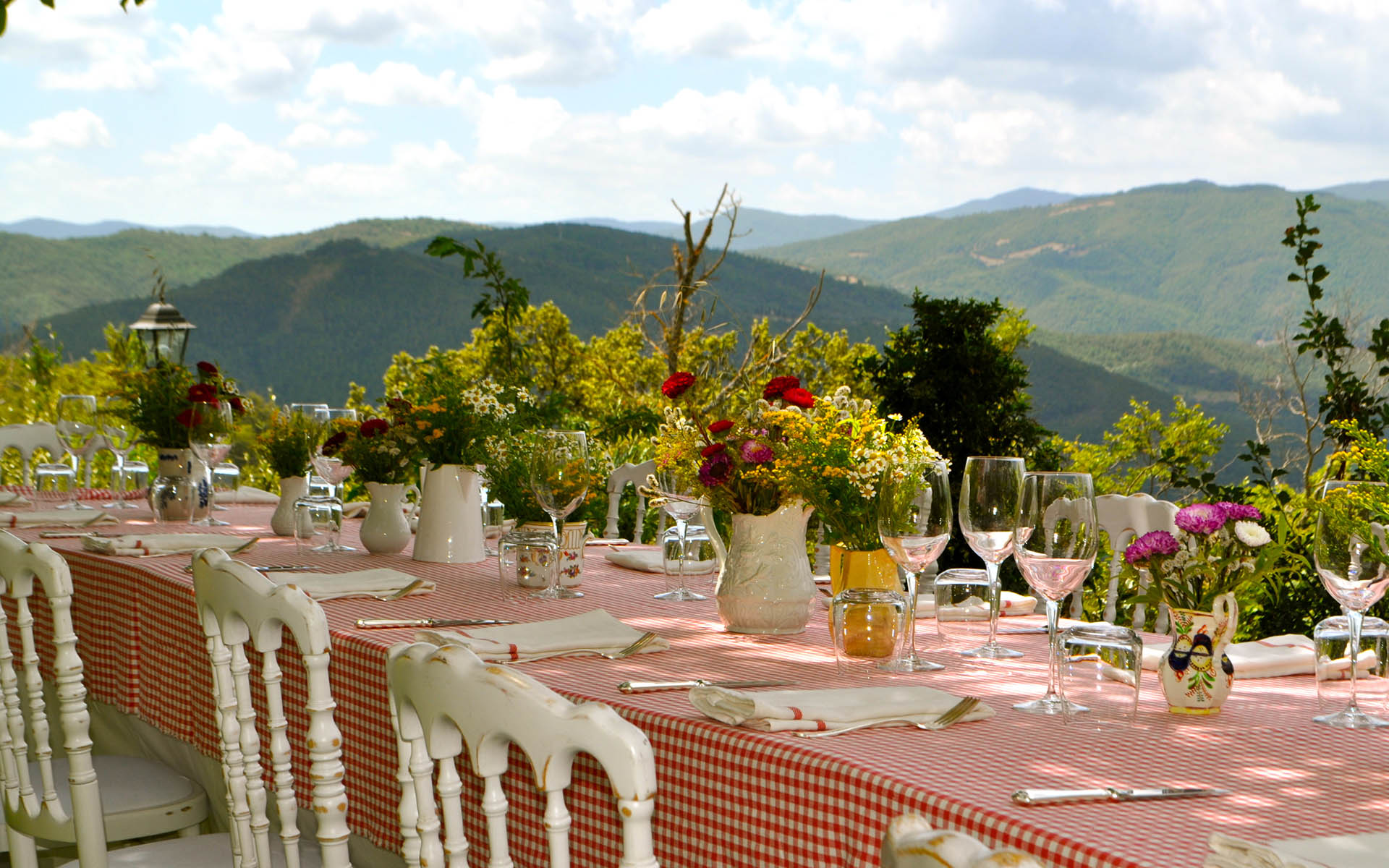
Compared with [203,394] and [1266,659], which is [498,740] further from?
[203,394]

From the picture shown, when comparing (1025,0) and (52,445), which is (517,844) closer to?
(52,445)

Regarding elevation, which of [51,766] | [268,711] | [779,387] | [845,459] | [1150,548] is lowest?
[51,766]

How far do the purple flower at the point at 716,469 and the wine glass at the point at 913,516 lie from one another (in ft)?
0.85

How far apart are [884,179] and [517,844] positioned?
60462 mm

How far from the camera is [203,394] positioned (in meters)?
3.10

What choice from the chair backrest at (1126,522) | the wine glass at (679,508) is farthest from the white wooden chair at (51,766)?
the chair backrest at (1126,522)

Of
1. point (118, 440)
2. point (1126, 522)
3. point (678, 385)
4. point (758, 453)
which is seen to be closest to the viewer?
point (758, 453)

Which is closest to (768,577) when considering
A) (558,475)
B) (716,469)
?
(716,469)

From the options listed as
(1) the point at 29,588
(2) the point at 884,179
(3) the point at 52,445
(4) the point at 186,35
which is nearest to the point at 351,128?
(4) the point at 186,35

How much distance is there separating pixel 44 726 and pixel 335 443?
95cm

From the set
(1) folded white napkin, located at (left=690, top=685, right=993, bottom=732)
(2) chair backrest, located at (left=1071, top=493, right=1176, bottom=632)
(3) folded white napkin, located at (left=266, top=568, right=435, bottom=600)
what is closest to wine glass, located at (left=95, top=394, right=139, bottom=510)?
(3) folded white napkin, located at (left=266, top=568, right=435, bottom=600)

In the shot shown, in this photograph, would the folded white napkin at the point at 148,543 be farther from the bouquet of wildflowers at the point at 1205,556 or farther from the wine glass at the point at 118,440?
the bouquet of wildflowers at the point at 1205,556

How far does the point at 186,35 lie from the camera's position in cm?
4241

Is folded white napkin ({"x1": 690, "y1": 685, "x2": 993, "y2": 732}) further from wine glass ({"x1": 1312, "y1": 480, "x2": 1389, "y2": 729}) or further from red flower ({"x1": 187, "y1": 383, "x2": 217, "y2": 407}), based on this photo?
red flower ({"x1": 187, "y1": 383, "x2": 217, "y2": 407})
